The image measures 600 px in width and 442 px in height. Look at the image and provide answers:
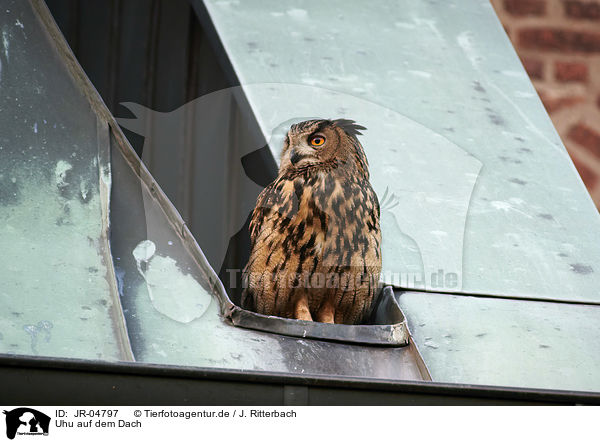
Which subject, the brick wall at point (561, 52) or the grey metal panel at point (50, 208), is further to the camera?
the brick wall at point (561, 52)

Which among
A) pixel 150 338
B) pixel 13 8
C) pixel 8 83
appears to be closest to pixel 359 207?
pixel 150 338

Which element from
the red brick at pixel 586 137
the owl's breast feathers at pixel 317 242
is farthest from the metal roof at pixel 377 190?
the red brick at pixel 586 137

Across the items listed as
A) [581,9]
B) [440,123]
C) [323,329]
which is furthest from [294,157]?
[581,9]

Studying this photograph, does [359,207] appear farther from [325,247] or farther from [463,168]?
[463,168]

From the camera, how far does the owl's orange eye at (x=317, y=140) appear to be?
1.85 meters

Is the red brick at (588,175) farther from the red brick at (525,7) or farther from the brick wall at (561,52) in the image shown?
the red brick at (525,7)

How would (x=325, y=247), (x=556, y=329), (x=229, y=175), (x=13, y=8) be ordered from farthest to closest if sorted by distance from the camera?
→ (x=229, y=175), (x=13, y=8), (x=556, y=329), (x=325, y=247)

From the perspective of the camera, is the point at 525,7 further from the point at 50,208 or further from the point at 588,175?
the point at 50,208

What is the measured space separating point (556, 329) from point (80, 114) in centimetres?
138

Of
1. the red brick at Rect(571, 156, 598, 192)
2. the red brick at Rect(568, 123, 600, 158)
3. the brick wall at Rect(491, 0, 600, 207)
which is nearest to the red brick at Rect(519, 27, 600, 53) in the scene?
the brick wall at Rect(491, 0, 600, 207)

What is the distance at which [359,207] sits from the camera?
5.93 feet

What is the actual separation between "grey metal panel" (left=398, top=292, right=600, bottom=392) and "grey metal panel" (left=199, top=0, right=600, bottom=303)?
2.9 inches

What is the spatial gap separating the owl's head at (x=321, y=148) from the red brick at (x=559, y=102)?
2.04m
